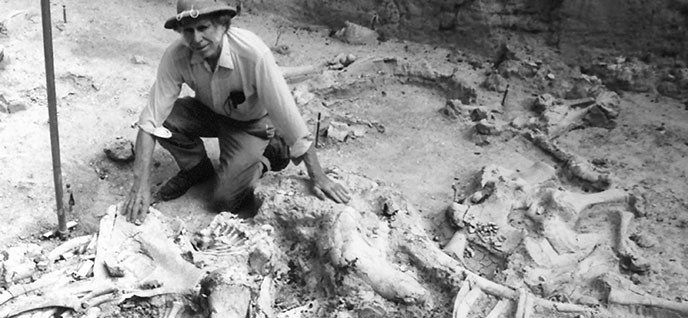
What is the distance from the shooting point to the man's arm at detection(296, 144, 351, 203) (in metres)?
3.58

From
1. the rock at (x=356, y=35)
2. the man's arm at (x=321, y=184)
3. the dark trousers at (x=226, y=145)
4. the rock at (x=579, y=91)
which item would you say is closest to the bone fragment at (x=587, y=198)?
the rock at (x=579, y=91)

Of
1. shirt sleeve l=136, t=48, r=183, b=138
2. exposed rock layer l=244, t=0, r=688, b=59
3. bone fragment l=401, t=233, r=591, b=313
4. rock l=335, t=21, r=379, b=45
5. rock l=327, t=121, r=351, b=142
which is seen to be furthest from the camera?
rock l=335, t=21, r=379, b=45

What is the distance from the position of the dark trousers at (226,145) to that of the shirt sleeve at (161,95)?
11.8 inches

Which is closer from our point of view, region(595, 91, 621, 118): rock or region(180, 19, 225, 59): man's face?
region(180, 19, 225, 59): man's face

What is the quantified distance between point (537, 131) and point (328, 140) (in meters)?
1.56

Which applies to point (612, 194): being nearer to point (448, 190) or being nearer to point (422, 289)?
point (448, 190)

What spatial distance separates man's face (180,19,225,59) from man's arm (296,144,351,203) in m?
0.72

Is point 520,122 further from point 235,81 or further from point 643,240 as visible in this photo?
point 235,81

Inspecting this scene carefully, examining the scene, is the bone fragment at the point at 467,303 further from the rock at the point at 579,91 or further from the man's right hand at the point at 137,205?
the rock at the point at 579,91

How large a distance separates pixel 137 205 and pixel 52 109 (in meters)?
0.61

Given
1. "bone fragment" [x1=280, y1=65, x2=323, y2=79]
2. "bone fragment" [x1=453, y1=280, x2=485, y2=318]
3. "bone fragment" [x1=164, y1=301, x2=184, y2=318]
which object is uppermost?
"bone fragment" [x1=280, y1=65, x2=323, y2=79]

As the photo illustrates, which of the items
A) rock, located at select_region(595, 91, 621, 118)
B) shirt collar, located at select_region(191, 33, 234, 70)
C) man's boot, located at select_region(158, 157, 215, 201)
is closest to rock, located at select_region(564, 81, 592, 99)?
rock, located at select_region(595, 91, 621, 118)

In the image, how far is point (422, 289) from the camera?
3168 millimetres

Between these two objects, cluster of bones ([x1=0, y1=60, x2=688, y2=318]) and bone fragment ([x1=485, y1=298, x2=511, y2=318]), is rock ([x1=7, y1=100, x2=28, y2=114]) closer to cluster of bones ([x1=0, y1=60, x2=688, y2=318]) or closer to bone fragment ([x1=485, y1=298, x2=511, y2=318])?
cluster of bones ([x1=0, y1=60, x2=688, y2=318])
